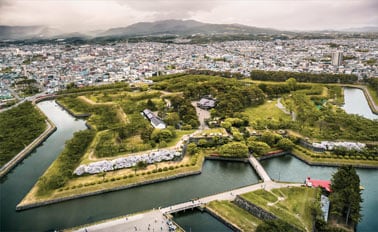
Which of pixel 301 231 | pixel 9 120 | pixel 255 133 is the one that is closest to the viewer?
pixel 301 231

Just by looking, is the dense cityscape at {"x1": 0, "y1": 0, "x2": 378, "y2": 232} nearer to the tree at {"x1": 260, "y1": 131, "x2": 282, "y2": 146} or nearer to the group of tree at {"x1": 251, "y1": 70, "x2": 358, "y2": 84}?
the tree at {"x1": 260, "y1": 131, "x2": 282, "y2": 146}

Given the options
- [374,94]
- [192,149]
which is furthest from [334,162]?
[374,94]

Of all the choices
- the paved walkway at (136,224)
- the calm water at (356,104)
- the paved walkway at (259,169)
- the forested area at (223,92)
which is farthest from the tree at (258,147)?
the calm water at (356,104)

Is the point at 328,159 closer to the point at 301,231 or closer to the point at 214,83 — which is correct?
the point at 301,231

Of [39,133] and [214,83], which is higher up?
[214,83]

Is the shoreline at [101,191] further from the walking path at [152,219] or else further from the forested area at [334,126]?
the forested area at [334,126]

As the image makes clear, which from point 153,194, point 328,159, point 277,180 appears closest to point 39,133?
point 153,194

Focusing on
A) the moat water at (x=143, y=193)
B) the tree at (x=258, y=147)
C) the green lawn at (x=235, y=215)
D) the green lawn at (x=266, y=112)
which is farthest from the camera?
the green lawn at (x=266, y=112)
